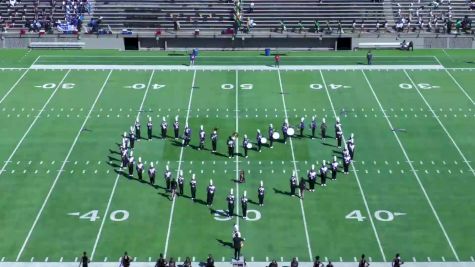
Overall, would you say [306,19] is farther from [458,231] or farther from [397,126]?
[458,231]

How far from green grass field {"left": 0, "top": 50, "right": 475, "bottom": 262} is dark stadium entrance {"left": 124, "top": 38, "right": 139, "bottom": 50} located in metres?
2.93

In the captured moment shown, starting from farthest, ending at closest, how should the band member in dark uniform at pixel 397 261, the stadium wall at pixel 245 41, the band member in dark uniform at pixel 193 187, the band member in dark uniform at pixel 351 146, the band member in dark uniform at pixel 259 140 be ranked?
the stadium wall at pixel 245 41 → the band member in dark uniform at pixel 259 140 → the band member in dark uniform at pixel 351 146 → the band member in dark uniform at pixel 193 187 → the band member in dark uniform at pixel 397 261

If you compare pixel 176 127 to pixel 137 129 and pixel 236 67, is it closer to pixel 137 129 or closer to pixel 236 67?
pixel 137 129

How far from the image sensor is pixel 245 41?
174 feet

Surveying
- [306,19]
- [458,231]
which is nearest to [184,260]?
[458,231]

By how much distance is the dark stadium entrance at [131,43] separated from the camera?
5288cm

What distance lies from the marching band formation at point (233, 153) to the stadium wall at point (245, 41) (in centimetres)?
1525

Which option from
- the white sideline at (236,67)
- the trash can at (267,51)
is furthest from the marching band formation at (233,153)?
the trash can at (267,51)

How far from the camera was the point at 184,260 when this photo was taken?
87.7 feet

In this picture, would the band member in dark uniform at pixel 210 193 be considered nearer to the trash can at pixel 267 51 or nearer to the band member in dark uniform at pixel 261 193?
the band member in dark uniform at pixel 261 193

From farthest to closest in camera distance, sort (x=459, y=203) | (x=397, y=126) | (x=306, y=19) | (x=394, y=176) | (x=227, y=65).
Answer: (x=306, y=19) < (x=227, y=65) < (x=397, y=126) < (x=394, y=176) < (x=459, y=203)

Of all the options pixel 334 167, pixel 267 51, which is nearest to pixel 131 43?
pixel 267 51

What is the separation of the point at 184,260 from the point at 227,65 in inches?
A: 885

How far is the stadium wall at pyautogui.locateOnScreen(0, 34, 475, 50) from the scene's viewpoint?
52469 mm
